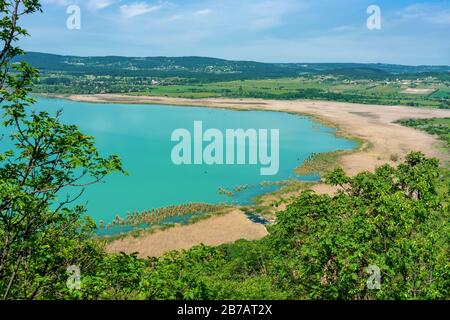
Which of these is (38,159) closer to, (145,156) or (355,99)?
(145,156)

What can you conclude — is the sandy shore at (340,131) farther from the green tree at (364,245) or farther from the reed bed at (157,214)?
the green tree at (364,245)

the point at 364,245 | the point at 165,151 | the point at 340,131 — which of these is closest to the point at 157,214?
the point at 364,245

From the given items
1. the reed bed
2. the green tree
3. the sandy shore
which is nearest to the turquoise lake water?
the reed bed

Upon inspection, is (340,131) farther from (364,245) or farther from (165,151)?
(364,245)

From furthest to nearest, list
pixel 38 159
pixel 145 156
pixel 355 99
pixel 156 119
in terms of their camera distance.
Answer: pixel 355 99 → pixel 156 119 → pixel 145 156 → pixel 38 159

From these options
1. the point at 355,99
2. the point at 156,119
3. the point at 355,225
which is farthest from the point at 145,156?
the point at 355,99
